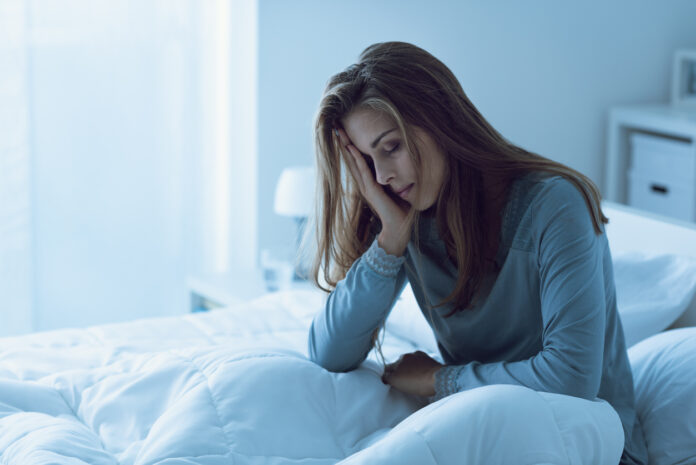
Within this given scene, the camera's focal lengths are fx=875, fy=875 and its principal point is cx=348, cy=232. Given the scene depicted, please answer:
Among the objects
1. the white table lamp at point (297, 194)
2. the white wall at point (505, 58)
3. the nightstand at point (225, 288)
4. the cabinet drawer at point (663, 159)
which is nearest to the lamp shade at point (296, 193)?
the white table lamp at point (297, 194)

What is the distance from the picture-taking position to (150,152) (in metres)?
2.93

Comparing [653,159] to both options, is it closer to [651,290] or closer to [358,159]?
[651,290]

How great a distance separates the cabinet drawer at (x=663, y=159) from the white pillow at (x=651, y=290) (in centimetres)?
157

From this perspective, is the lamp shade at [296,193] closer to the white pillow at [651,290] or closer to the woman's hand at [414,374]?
the white pillow at [651,290]

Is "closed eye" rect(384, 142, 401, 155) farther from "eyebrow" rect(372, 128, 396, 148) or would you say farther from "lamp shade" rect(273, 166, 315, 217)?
"lamp shade" rect(273, 166, 315, 217)

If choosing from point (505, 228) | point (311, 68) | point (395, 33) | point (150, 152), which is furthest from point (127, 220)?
point (505, 228)

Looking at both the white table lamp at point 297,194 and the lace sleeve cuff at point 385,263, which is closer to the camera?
the lace sleeve cuff at point 385,263

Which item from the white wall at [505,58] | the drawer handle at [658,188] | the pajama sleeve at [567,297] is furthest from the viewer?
the drawer handle at [658,188]

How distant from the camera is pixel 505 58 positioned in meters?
3.29

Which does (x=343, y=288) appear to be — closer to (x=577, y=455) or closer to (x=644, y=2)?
(x=577, y=455)

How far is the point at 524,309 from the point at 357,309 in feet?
0.84

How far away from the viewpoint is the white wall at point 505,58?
2914mm

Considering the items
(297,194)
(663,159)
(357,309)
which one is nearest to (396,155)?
(357,309)

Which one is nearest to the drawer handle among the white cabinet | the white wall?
the white cabinet
